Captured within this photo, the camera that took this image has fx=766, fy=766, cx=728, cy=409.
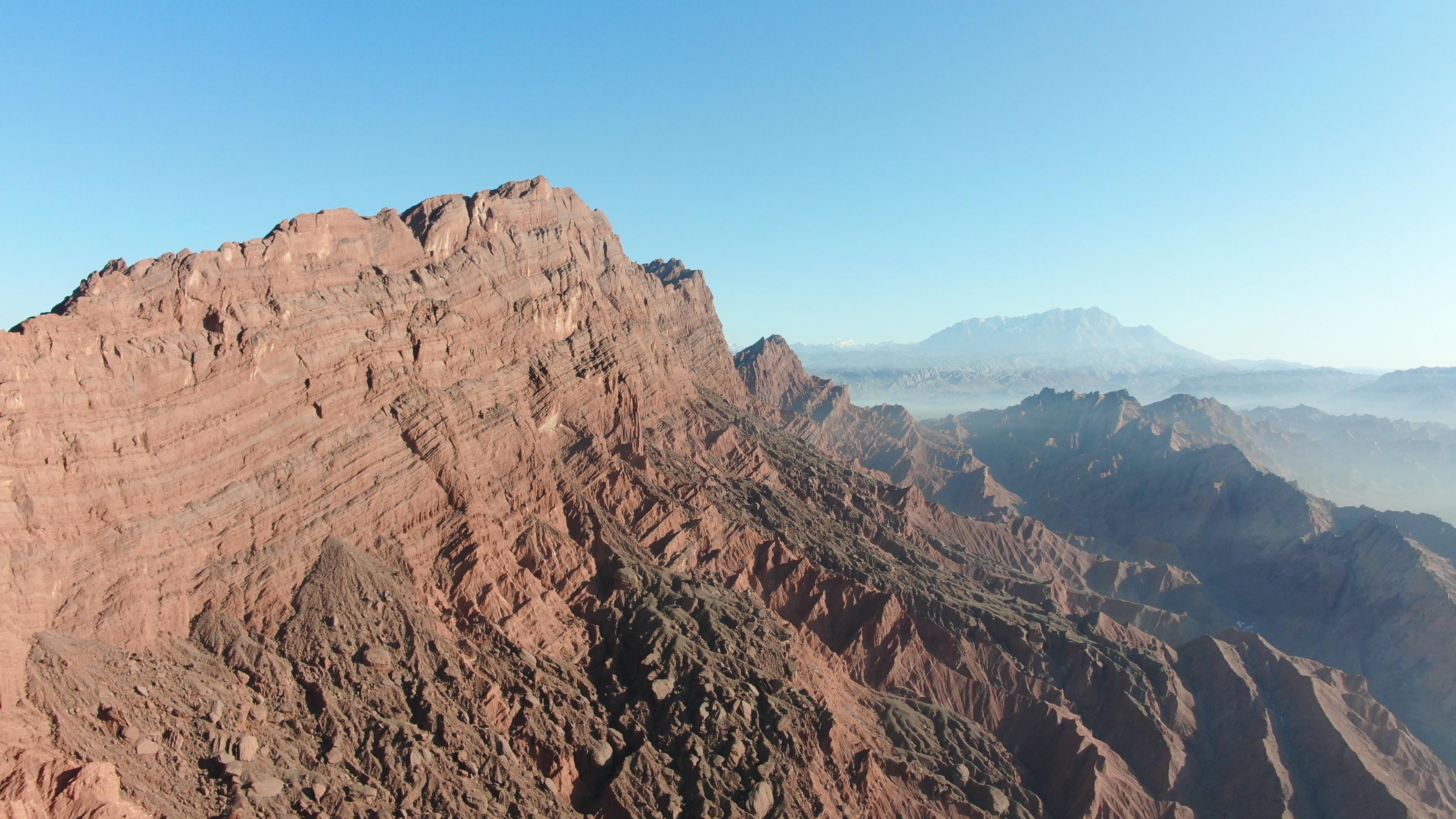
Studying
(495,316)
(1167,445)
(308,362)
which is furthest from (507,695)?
(1167,445)

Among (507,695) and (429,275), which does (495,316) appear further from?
(507,695)

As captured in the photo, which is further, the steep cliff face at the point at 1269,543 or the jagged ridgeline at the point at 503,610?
the steep cliff face at the point at 1269,543

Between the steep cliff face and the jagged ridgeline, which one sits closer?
the jagged ridgeline

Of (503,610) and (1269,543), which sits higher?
(503,610)

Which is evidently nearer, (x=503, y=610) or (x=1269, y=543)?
(x=503, y=610)

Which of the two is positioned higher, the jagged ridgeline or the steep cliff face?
the jagged ridgeline

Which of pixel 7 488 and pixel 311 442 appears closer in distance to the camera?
pixel 7 488

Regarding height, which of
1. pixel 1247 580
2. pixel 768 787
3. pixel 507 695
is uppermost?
pixel 507 695

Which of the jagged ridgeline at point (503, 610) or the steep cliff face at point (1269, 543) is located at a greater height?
the jagged ridgeline at point (503, 610)
